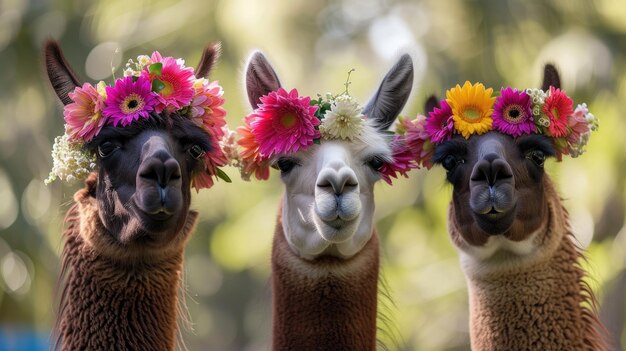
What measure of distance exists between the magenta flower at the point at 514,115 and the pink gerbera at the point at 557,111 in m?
0.11

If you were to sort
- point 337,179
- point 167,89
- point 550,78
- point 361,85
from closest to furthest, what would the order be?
point 337,179
point 167,89
point 550,78
point 361,85

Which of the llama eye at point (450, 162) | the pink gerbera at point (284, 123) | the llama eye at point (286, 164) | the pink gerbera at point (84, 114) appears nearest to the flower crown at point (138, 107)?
the pink gerbera at point (84, 114)

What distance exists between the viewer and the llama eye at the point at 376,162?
5945mm

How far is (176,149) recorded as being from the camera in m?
5.39

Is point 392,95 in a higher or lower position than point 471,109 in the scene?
higher

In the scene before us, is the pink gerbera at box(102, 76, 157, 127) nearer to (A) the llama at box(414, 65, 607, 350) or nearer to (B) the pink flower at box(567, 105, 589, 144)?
(A) the llama at box(414, 65, 607, 350)

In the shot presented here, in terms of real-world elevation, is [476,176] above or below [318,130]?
below

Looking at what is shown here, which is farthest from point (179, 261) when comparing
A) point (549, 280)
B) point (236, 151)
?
point (549, 280)

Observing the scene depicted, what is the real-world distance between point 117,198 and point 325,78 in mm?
15186

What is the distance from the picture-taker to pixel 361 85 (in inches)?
736

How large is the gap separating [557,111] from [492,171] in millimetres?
802

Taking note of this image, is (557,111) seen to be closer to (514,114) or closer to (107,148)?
(514,114)

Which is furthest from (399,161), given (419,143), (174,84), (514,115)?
(174,84)

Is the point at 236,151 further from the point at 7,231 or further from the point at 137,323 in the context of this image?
the point at 7,231
